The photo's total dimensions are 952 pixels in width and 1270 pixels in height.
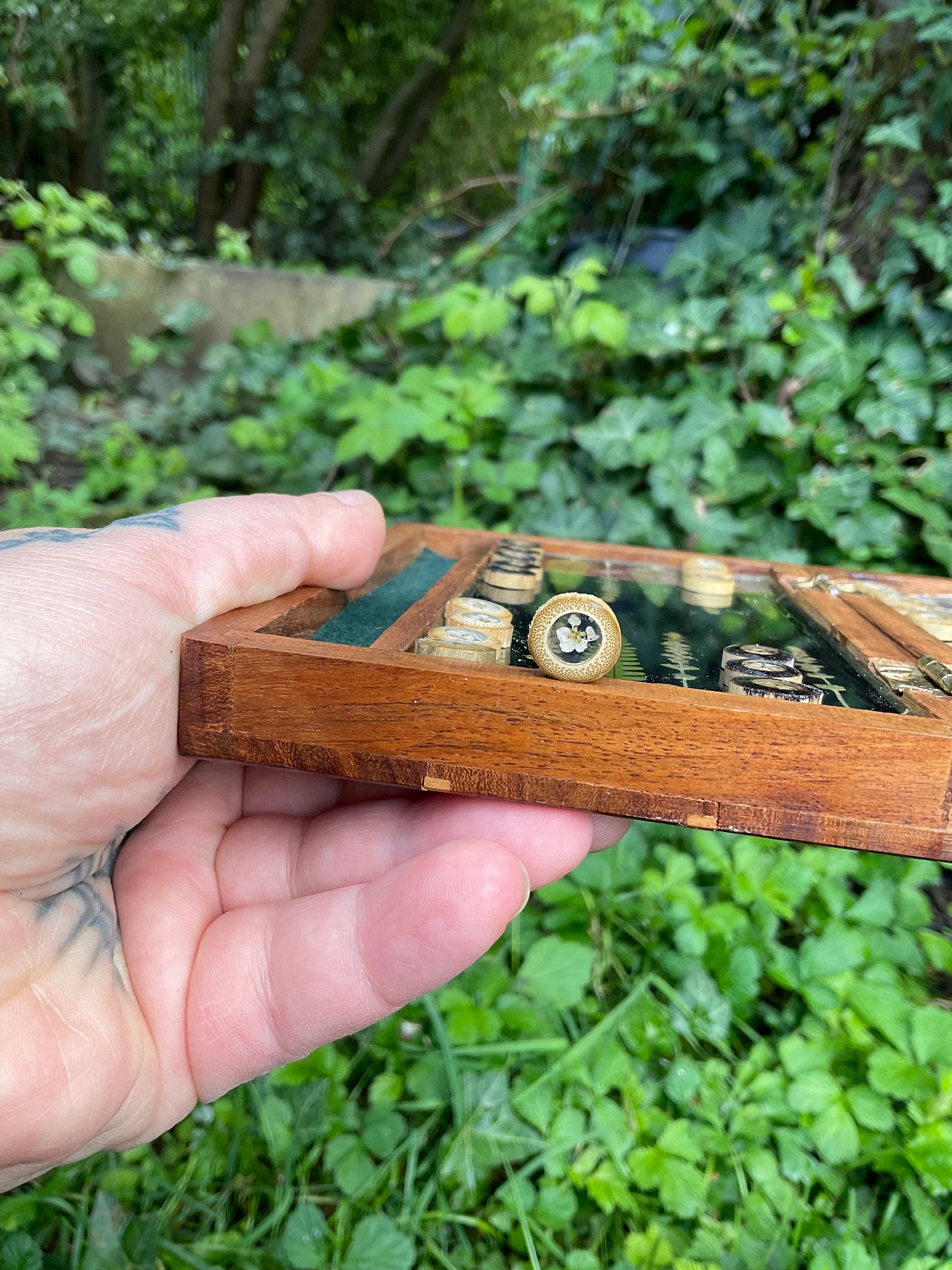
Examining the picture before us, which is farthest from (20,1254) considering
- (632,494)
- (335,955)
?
(632,494)

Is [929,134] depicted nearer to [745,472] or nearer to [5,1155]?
[745,472]

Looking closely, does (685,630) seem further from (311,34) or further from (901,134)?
(311,34)

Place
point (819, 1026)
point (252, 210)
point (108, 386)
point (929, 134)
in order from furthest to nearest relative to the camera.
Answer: point (252, 210) → point (108, 386) → point (929, 134) → point (819, 1026)

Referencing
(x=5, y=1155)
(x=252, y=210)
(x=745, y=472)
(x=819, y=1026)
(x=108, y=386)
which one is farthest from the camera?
(x=252, y=210)

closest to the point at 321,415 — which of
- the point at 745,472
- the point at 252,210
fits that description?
the point at 745,472

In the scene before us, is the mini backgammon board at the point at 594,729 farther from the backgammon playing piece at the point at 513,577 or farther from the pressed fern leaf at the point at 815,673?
the backgammon playing piece at the point at 513,577

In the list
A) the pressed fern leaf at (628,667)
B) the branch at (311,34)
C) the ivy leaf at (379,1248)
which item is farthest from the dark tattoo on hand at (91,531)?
the branch at (311,34)

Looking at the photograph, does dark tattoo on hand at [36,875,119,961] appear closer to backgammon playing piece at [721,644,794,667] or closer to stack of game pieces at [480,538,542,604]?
stack of game pieces at [480,538,542,604]
